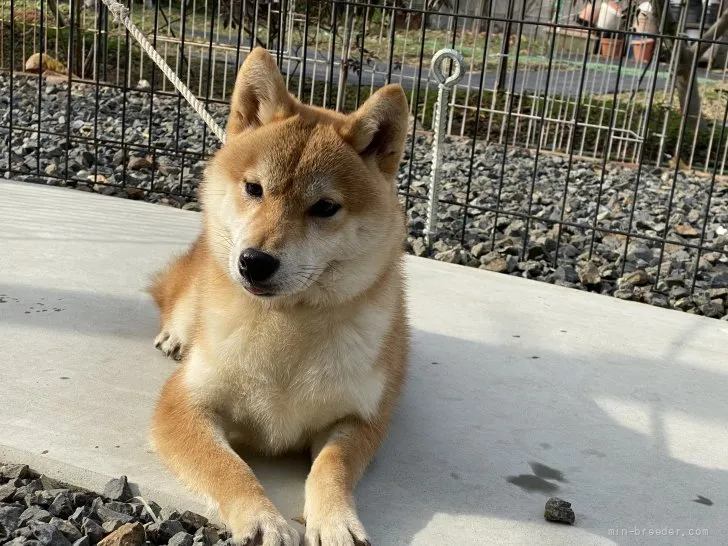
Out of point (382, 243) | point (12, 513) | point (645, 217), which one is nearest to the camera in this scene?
point (12, 513)

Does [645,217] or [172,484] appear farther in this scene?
[645,217]

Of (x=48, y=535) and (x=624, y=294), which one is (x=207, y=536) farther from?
(x=624, y=294)

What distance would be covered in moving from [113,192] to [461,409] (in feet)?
12.2

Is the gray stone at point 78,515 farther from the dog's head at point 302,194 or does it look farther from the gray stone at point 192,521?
the dog's head at point 302,194

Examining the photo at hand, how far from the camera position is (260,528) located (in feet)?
6.85

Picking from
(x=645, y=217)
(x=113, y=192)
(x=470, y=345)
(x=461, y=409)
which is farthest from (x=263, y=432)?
(x=645, y=217)

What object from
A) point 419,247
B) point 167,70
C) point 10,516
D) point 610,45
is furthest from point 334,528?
point 610,45

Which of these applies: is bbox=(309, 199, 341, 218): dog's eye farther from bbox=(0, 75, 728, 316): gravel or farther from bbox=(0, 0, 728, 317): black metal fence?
bbox=(0, 75, 728, 316): gravel

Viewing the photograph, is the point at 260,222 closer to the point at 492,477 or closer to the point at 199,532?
the point at 199,532

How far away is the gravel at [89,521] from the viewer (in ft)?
6.83

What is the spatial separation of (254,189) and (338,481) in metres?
0.84

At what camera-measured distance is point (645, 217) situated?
6941 millimetres

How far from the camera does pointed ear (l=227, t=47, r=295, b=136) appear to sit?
2648mm

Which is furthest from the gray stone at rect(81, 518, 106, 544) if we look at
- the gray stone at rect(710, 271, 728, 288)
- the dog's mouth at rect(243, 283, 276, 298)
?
the gray stone at rect(710, 271, 728, 288)
